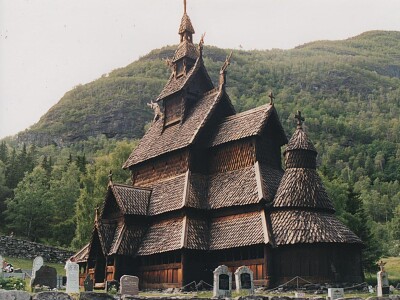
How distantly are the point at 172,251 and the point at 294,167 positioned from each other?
343 inches

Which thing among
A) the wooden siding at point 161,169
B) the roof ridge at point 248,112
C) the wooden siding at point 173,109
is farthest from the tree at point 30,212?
the roof ridge at point 248,112

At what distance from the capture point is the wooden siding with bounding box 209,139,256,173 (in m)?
35.5

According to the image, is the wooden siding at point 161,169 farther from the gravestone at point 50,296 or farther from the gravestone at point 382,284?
the gravestone at point 50,296

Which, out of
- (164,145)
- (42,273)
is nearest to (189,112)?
(164,145)

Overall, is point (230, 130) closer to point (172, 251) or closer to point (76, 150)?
point (172, 251)

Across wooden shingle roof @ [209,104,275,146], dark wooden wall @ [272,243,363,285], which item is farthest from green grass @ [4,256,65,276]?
dark wooden wall @ [272,243,363,285]

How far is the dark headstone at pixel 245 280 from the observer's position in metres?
29.3

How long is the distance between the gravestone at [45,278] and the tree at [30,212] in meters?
35.7

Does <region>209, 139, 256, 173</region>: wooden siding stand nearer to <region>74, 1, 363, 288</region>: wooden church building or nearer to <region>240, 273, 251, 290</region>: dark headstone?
<region>74, 1, 363, 288</region>: wooden church building

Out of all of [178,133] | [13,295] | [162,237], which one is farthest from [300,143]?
[13,295]

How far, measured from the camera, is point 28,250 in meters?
48.7

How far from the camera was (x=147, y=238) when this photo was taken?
36625 millimetres

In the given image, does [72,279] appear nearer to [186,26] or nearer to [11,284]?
[11,284]

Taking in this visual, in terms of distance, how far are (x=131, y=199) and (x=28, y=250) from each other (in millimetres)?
15407
